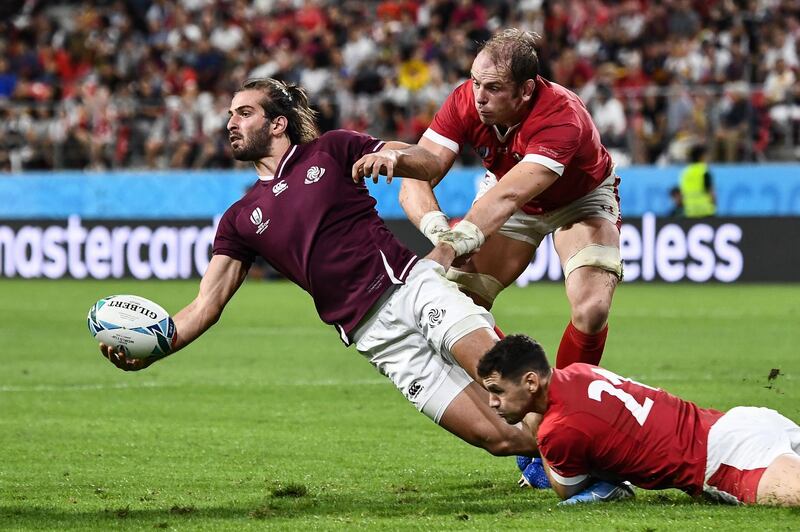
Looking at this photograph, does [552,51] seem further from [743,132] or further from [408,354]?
[408,354]

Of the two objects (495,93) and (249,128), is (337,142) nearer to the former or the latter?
(249,128)

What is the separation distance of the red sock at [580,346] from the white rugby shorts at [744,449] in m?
1.74

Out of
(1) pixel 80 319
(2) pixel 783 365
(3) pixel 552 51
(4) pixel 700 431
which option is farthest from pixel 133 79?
(4) pixel 700 431

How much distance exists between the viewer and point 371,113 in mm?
22031

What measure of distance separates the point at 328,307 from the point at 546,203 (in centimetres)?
161

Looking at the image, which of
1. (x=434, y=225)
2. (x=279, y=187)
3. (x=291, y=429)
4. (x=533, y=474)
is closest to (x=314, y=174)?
(x=279, y=187)

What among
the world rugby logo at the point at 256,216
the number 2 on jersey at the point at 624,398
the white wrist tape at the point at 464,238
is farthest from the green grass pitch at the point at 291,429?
the world rugby logo at the point at 256,216

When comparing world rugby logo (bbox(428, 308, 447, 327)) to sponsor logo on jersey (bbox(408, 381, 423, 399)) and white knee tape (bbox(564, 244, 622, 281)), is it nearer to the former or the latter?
sponsor logo on jersey (bbox(408, 381, 423, 399))

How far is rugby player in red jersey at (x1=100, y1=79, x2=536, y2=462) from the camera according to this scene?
6.41 metres

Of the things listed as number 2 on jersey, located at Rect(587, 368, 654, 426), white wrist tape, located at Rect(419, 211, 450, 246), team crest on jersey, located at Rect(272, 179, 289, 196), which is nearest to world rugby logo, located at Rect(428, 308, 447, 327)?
white wrist tape, located at Rect(419, 211, 450, 246)

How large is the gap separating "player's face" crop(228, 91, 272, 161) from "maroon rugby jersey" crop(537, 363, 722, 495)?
79.2 inches

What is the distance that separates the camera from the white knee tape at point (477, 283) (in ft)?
25.5

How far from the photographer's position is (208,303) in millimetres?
6777

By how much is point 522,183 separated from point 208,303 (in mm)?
1674
